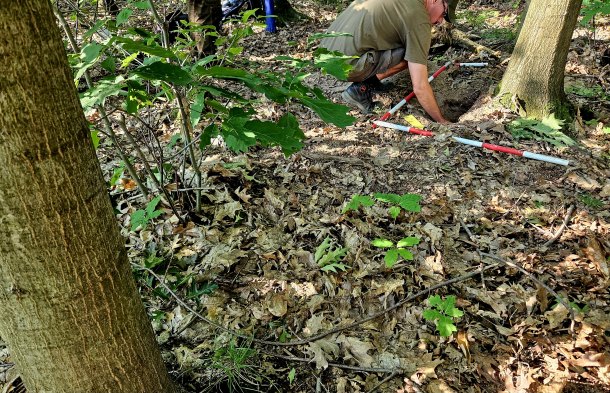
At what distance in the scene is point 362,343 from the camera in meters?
2.17

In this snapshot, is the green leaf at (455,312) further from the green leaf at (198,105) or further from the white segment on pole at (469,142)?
the white segment on pole at (469,142)

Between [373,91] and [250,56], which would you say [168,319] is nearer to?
[373,91]

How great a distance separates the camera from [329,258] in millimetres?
2578

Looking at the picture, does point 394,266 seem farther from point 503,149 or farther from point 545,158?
point 545,158

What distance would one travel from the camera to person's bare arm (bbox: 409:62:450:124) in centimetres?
413

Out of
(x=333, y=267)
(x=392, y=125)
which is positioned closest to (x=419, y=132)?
(x=392, y=125)

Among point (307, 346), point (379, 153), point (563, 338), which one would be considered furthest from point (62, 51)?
point (379, 153)

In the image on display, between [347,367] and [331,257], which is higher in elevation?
[331,257]

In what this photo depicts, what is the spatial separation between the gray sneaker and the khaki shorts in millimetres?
115

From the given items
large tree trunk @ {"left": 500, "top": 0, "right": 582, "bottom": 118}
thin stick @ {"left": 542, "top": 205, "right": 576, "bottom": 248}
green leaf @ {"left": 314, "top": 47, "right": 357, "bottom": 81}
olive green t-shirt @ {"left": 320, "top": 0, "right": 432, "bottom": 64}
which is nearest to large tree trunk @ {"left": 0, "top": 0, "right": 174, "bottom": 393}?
green leaf @ {"left": 314, "top": 47, "right": 357, "bottom": 81}

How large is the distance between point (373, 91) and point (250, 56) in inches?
70.6

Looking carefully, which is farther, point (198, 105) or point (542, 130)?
point (542, 130)

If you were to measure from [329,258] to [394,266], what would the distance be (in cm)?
42

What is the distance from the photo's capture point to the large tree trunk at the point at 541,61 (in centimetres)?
366
